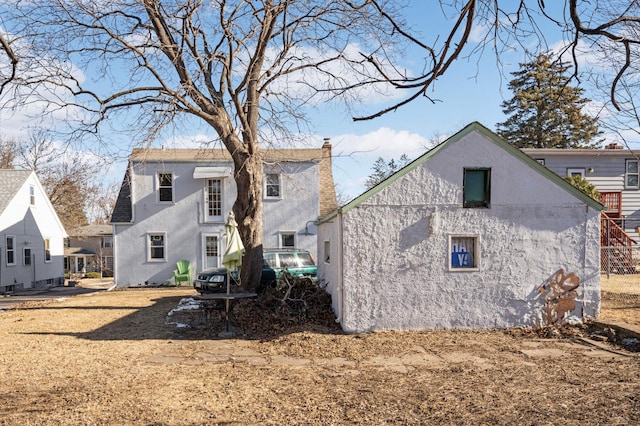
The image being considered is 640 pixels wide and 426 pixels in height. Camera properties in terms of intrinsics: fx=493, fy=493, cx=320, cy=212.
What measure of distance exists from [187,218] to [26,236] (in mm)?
10596

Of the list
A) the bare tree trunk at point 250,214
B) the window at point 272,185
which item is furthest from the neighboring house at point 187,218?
the bare tree trunk at point 250,214

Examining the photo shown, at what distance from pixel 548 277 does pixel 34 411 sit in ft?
31.8

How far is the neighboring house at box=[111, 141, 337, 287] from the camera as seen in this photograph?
2352cm

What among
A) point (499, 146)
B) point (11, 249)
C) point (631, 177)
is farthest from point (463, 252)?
point (11, 249)

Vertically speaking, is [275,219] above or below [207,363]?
above

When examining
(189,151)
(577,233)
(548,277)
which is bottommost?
(548,277)

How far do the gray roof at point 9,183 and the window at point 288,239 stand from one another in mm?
14214

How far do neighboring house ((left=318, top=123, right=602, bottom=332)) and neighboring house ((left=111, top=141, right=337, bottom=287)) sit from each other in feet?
42.6

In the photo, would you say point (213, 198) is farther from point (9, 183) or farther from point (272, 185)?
point (9, 183)

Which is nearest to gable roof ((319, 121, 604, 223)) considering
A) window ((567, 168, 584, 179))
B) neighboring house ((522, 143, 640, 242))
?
neighboring house ((522, 143, 640, 242))

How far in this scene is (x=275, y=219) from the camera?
23.6 meters

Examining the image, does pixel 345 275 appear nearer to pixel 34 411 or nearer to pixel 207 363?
pixel 207 363

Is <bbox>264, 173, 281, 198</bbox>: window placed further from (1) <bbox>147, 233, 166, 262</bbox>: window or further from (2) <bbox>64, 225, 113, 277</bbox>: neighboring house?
(2) <bbox>64, 225, 113, 277</bbox>: neighboring house

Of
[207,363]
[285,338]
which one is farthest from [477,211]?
[207,363]
